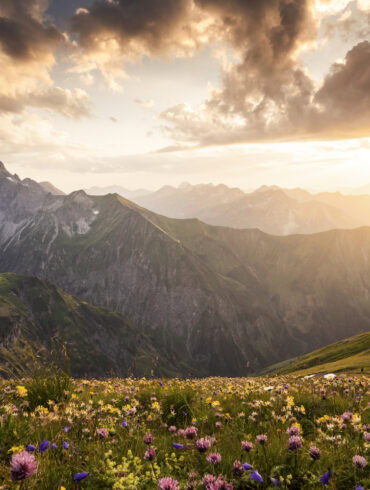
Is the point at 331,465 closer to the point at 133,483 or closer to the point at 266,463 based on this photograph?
the point at 266,463

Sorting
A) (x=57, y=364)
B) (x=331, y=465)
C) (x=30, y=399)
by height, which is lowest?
(x=30, y=399)

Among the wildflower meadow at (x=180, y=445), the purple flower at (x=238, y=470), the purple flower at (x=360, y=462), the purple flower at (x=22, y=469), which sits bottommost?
the wildflower meadow at (x=180, y=445)

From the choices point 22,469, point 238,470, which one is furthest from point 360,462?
point 22,469

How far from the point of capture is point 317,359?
113875 mm

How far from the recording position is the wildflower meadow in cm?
342

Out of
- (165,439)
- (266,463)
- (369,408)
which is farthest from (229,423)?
(369,408)

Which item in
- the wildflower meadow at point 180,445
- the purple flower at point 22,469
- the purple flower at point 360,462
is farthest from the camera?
the wildflower meadow at point 180,445

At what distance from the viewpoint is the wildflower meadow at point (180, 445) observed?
135 inches

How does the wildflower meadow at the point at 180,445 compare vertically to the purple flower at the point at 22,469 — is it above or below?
below

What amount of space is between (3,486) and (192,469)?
2.09 meters

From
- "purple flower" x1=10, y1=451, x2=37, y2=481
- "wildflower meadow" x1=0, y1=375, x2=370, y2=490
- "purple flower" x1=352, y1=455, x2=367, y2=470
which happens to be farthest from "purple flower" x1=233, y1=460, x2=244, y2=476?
"purple flower" x1=10, y1=451, x2=37, y2=481

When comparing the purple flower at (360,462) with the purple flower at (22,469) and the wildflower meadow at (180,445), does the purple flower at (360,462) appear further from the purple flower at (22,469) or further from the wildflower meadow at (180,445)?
the purple flower at (22,469)

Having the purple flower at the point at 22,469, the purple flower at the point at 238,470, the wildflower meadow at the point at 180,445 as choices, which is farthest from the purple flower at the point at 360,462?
the purple flower at the point at 22,469

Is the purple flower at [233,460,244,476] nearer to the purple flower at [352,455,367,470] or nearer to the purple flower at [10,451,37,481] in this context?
the purple flower at [352,455,367,470]
